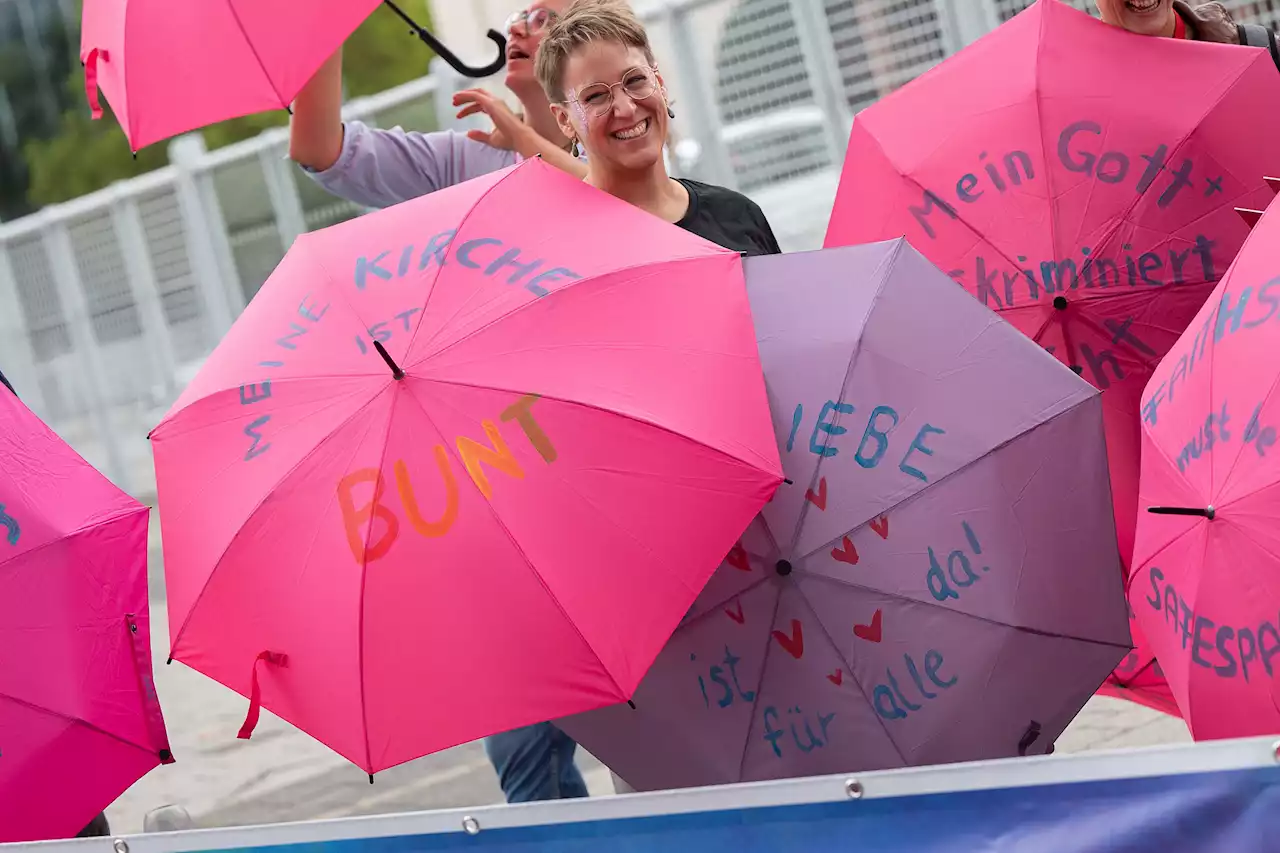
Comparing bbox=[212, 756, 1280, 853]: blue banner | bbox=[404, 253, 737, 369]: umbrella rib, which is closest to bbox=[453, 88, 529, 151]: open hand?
bbox=[404, 253, 737, 369]: umbrella rib

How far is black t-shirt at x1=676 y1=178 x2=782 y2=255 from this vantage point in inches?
132

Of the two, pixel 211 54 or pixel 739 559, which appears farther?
pixel 211 54

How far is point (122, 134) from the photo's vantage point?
98.4 feet

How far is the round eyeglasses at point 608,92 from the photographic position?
129 inches

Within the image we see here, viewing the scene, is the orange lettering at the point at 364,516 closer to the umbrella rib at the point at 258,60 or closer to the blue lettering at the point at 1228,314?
the umbrella rib at the point at 258,60

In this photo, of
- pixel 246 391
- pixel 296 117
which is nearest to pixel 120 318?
pixel 296 117

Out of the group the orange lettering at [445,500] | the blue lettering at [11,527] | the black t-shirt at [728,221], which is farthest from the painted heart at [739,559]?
the blue lettering at [11,527]

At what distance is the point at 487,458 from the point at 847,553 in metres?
0.64

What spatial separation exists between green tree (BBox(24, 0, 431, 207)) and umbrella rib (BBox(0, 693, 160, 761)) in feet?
84.3

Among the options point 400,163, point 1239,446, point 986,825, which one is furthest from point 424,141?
point 986,825

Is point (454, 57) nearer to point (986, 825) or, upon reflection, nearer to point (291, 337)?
point (291, 337)

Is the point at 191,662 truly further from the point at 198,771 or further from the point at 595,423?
the point at 198,771

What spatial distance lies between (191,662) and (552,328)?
88 centimetres

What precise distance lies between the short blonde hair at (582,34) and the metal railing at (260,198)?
12.9 ft
